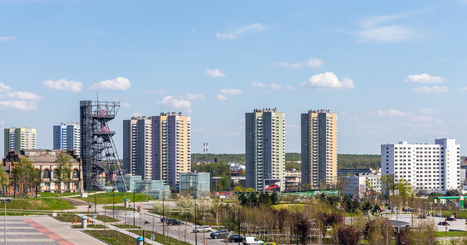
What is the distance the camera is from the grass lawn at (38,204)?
4382 inches

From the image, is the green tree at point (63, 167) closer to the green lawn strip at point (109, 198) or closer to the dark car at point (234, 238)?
the green lawn strip at point (109, 198)

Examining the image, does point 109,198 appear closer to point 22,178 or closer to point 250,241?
point 22,178

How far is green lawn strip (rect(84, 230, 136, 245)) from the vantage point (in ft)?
221

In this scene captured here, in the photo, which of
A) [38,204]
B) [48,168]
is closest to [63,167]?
[48,168]

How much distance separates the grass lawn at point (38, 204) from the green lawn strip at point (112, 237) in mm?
37795

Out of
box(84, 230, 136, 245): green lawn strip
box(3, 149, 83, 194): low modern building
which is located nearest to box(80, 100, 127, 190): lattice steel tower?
box(3, 149, 83, 194): low modern building

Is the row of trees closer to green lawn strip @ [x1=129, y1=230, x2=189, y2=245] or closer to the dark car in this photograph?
green lawn strip @ [x1=129, y1=230, x2=189, y2=245]

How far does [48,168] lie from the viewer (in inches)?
5856

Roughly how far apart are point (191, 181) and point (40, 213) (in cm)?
Result: 4701

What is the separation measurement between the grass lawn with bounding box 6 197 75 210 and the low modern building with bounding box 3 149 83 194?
1093 inches

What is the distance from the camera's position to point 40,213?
102938mm

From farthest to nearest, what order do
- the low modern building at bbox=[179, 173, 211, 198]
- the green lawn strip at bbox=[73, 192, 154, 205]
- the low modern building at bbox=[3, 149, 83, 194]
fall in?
the low modern building at bbox=[3, 149, 83, 194] → the low modern building at bbox=[179, 173, 211, 198] → the green lawn strip at bbox=[73, 192, 154, 205]

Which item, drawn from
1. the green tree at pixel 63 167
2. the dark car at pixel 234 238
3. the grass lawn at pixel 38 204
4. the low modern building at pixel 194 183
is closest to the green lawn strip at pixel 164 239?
the dark car at pixel 234 238

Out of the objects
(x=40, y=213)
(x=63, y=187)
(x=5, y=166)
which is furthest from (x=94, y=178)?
(x=40, y=213)
